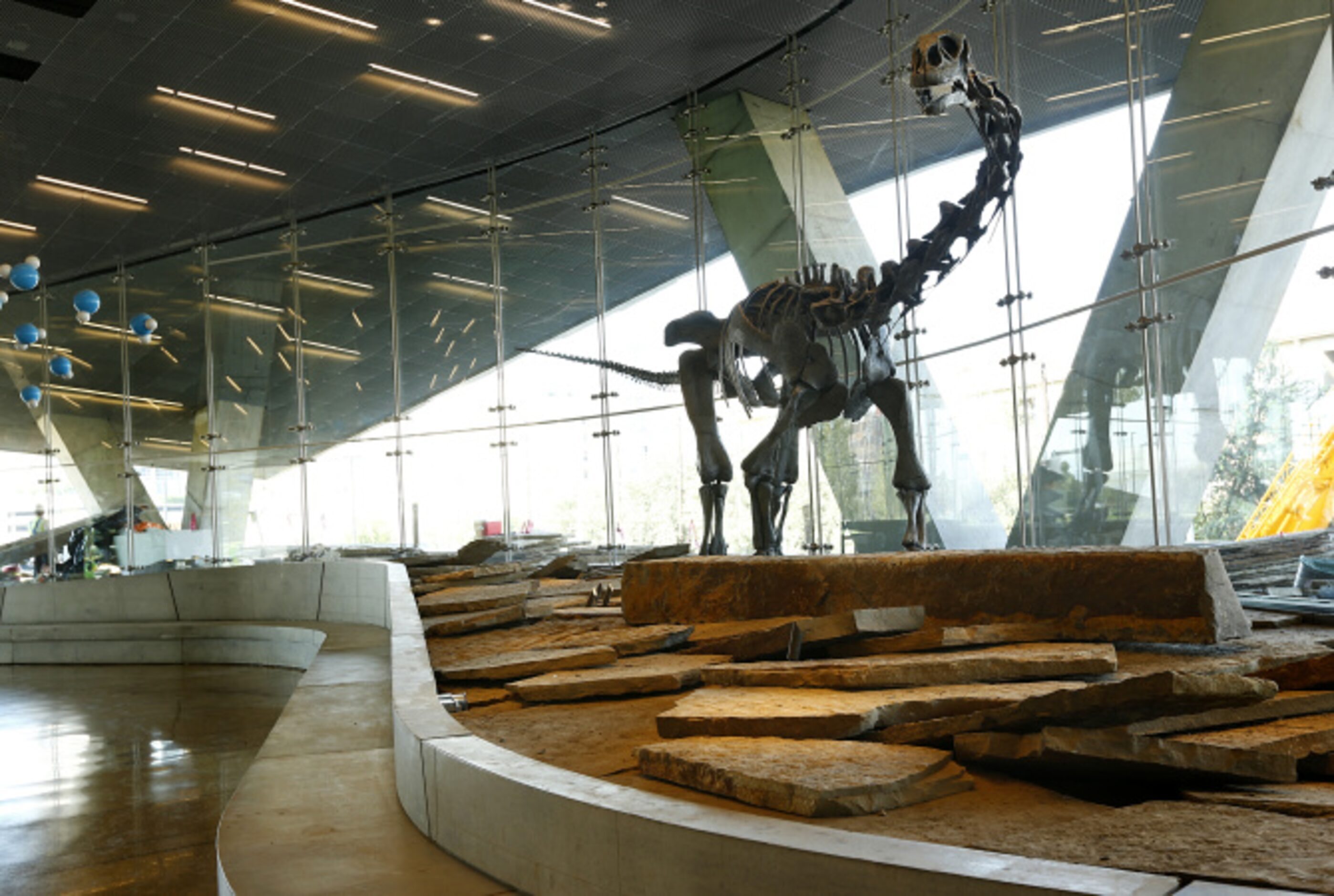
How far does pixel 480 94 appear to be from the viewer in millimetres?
11789

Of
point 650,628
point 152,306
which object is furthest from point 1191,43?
point 152,306

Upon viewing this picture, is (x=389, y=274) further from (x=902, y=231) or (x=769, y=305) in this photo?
(x=769, y=305)

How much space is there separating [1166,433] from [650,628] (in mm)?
3594

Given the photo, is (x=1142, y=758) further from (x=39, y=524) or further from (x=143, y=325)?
(x=39, y=524)

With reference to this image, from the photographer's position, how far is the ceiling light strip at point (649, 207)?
12750 mm

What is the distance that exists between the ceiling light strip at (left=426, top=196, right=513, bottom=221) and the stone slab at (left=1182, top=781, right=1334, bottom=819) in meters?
13.1

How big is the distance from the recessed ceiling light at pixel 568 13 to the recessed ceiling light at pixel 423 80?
77.0 inches

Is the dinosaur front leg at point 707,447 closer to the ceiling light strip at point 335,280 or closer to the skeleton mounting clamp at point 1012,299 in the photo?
the skeleton mounting clamp at point 1012,299

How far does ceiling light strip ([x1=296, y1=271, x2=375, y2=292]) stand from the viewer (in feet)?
50.6

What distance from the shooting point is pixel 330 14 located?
9805 mm

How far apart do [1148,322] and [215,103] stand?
9.85 metres

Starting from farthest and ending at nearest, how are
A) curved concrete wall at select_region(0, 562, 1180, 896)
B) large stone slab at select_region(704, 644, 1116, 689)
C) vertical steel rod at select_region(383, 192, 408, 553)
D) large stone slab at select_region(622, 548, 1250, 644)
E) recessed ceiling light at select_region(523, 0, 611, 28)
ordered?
1. vertical steel rod at select_region(383, 192, 408, 553)
2. recessed ceiling light at select_region(523, 0, 611, 28)
3. large stone slab at select_region(622, 548, 1250, 644)
4. large stone slab at select_region(704, 644, 1116, 689)
5. curved concrete wall at select_region(0, 562, 1180, 896)

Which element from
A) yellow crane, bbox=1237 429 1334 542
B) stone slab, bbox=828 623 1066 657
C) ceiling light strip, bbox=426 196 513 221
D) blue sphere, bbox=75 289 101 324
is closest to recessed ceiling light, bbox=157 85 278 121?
ceiling light strip, bbox=426 196 513 221

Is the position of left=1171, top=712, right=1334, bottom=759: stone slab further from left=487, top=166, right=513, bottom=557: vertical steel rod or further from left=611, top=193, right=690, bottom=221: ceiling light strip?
left=487, top=166, right=513, bottom=557: vertical steel rod
